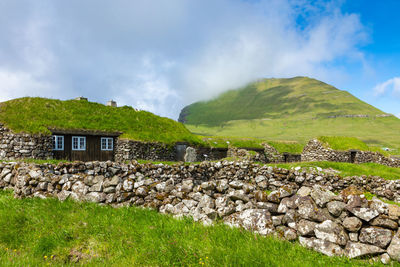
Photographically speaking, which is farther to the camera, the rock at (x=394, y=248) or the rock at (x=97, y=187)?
the rock at (x=97, y=187)

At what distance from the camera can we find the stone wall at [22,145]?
23.6 metres

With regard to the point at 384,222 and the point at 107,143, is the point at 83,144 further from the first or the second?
the point at 384,222

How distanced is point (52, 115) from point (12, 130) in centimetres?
487

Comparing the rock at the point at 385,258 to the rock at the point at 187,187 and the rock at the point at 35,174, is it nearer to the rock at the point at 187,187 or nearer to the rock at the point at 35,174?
the rock at the point at 187,187

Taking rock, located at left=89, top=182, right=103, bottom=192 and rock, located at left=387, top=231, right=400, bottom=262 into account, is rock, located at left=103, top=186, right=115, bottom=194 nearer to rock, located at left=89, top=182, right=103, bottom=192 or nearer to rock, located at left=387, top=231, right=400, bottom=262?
rock, located at left=89, top=182, right=103, bottom=192

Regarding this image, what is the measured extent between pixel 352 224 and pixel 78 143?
28648mm

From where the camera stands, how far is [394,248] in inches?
159

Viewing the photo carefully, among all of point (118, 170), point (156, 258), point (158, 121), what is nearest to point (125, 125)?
point (158, 121)

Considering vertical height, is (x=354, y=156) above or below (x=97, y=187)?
below

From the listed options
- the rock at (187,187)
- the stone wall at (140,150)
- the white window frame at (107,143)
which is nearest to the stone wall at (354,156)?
the stone wall at (140,150)

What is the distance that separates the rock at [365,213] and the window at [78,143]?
28.5 m

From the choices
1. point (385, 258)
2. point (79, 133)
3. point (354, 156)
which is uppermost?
point (79, 133)

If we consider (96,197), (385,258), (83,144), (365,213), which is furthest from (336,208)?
(83,144)

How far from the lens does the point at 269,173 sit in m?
13.5
